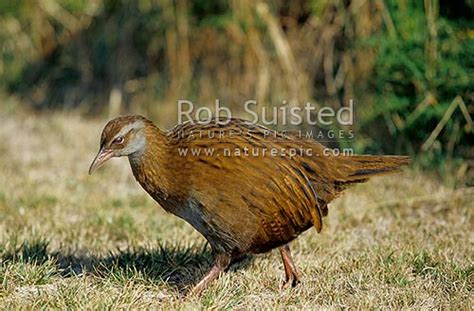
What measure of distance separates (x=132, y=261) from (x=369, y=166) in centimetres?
143

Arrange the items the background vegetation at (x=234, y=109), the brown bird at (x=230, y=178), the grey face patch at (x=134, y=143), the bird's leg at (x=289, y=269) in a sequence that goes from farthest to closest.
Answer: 1. the bird's leg at (x=289, y=269)
2. the background vegetation at (x=234, y=109)
3. the grey face patch at (x=134, y=143)
4. the brown bird at (x=230, y=178)

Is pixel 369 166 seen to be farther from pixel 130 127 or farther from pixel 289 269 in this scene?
pixel 130 127

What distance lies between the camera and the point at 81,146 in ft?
25.6

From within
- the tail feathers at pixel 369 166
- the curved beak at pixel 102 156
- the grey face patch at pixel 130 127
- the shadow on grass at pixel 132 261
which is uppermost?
the grey face patch at pixel 130 127

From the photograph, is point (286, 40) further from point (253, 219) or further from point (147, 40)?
point (253, 219)

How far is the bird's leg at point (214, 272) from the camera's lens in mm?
4008

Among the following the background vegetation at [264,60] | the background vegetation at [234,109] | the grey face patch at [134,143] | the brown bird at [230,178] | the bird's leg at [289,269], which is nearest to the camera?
the brown bird at [230,178]

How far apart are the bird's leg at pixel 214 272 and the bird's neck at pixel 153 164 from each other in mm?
422

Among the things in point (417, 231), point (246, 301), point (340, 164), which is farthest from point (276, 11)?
point (246, 301)

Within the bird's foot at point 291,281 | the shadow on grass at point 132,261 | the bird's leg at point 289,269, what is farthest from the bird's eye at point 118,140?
the bird's foot at point 291,281

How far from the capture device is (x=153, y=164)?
400 cm

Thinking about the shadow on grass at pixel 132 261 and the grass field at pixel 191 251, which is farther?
the shadow on grass at pixel 132 261

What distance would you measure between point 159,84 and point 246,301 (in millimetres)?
4920

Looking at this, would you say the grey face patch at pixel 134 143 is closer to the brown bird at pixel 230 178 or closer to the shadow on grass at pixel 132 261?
the brown bird at pixel 230 178
